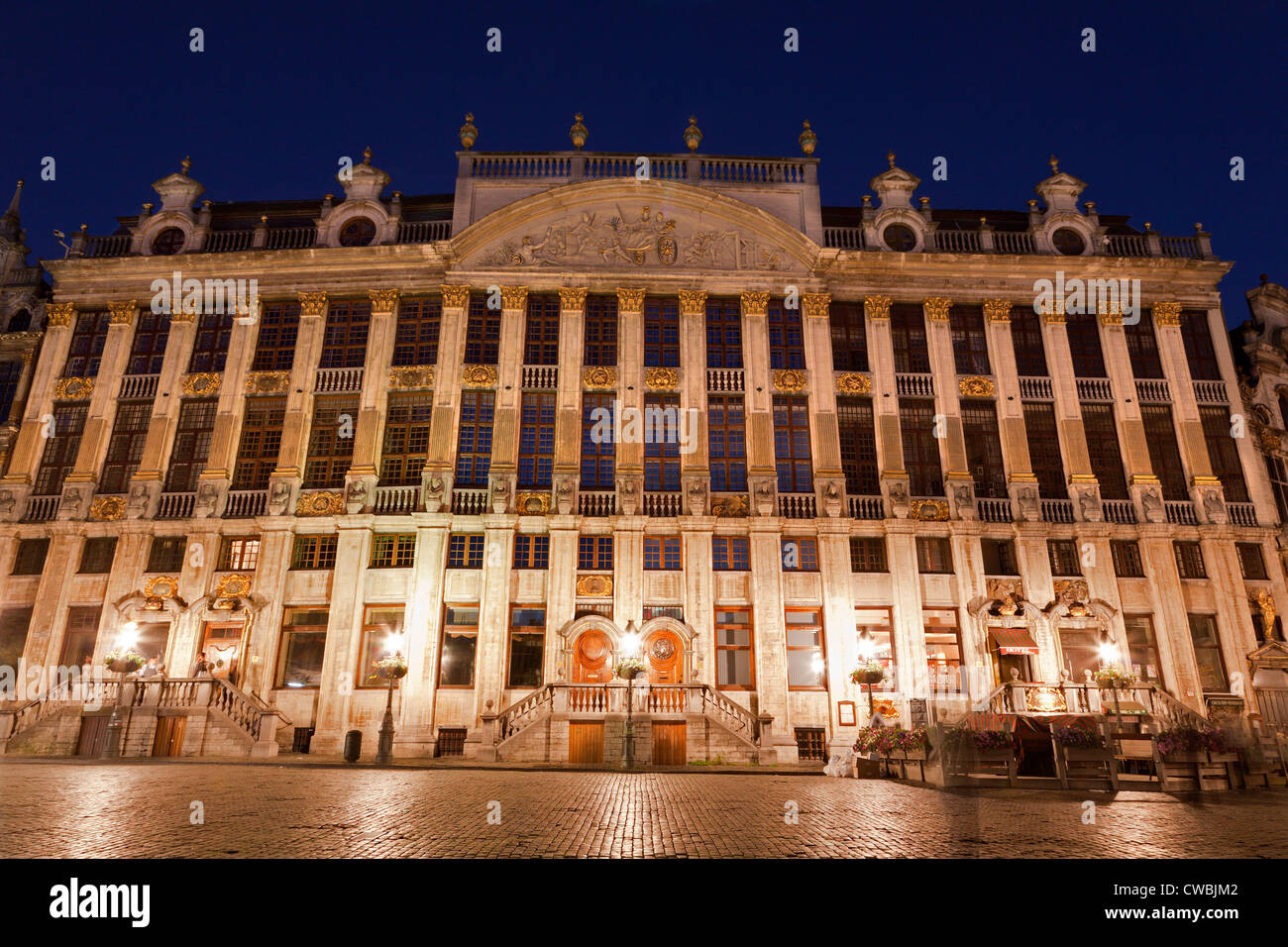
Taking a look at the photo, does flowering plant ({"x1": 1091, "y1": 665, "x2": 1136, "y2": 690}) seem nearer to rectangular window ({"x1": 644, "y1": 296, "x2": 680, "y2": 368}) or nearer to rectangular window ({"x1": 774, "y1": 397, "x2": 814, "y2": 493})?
rectangular window ({"x1": 774, "y1": 397, "x2": 814, "y2": 493})

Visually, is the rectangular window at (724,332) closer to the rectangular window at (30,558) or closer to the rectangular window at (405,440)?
the rectangular window at (405,440)

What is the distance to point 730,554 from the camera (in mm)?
29859

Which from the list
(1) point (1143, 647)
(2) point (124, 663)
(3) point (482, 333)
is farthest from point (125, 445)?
(1) point (1143, 647)

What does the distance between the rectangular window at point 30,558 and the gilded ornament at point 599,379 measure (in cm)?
2158

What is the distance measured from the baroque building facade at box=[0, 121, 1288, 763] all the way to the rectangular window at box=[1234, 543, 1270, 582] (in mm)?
156

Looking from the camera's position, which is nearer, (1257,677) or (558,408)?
(1257,677)

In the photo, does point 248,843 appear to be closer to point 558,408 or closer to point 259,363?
point 558,408

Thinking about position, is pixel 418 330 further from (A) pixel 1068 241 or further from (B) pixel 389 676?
(A) pixel 1068 241

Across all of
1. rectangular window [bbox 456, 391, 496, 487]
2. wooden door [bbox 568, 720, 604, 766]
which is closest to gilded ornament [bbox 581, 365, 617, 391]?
rectangular window [bbox 456, 391, 496, 487]

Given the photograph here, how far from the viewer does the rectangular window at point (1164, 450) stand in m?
31.8

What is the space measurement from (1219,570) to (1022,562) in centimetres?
754
